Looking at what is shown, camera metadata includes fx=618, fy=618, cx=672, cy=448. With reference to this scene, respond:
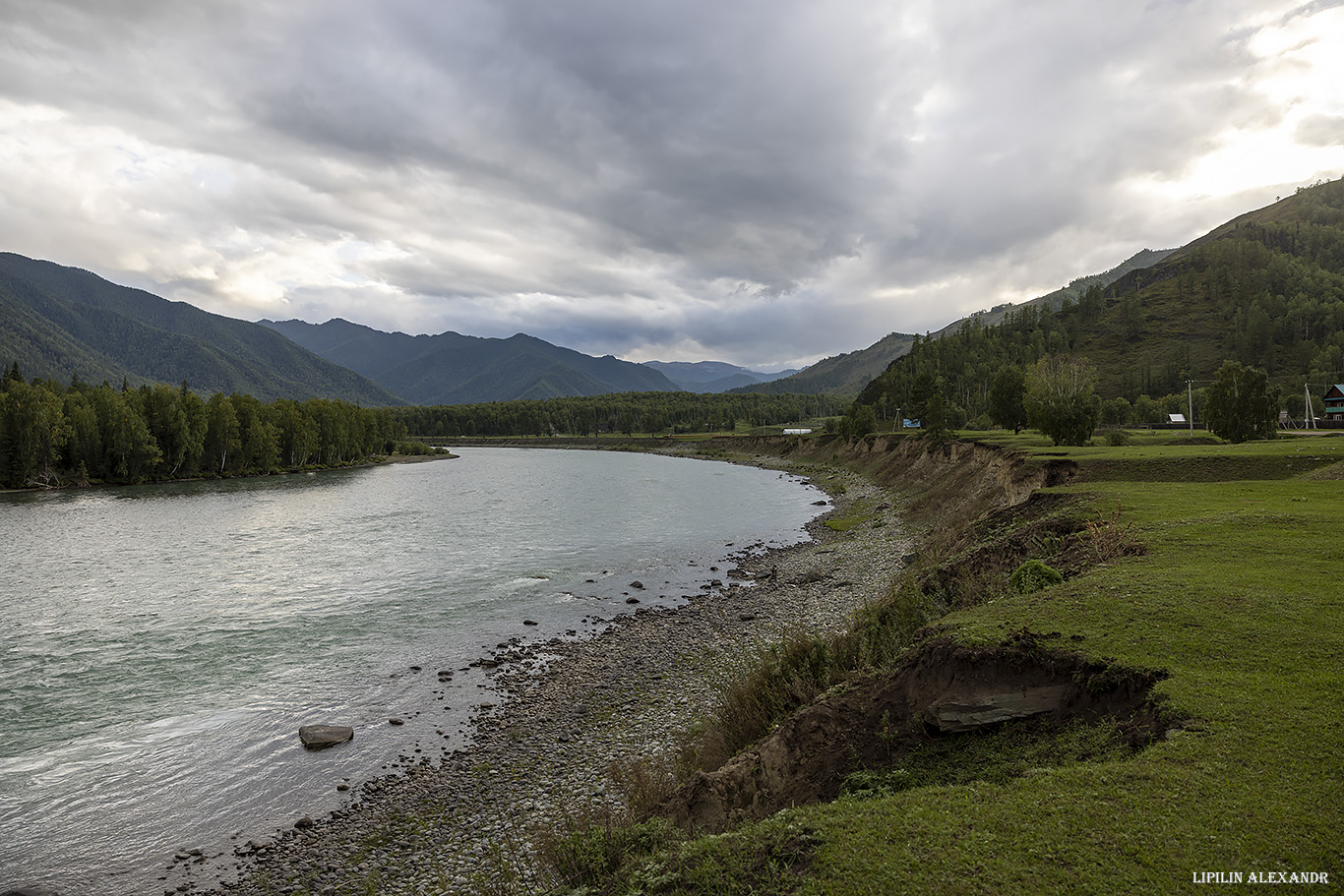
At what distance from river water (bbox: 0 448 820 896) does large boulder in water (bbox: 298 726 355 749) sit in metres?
0.28

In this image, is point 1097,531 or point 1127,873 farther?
point 1097,531

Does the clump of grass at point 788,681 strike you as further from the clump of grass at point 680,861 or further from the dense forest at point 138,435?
the dense forest at point 138,435

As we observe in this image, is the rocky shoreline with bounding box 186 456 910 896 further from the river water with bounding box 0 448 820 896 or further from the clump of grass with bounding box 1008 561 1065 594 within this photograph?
the clump of grass with bounding box 1008 561 1065 594

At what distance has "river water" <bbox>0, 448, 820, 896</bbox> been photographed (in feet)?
51.1

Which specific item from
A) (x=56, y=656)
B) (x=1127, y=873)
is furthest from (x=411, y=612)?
(x=1127, y=873)

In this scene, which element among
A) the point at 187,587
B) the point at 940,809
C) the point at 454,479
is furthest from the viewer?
the point at 454,479

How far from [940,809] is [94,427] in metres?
127

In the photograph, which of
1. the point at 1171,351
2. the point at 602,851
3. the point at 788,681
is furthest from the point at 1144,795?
the point at 1171,351

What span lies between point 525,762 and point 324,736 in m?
6.54

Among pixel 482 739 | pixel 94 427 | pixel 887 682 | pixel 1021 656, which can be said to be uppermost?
pixel 94 427

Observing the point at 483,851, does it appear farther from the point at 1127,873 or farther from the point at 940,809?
the point at 1127,873

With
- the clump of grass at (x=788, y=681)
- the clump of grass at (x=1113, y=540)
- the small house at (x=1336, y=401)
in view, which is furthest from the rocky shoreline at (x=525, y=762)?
the small house at (x=1336, y=401)

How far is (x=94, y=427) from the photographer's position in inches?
3725

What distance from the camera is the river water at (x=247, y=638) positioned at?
1556cm
